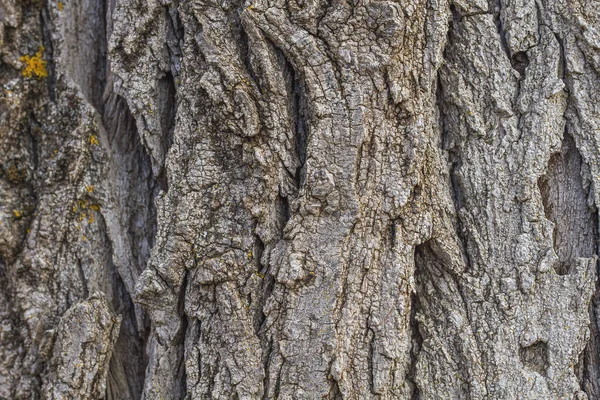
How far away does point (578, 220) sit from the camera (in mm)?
1611

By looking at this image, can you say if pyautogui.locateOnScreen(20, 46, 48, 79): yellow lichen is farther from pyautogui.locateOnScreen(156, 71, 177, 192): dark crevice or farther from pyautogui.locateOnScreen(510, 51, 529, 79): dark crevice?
pyautogui.locateOnScreen(510, 51, 529, 79): dark crevice

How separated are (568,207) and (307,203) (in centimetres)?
88

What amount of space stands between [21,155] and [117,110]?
35 centimetres

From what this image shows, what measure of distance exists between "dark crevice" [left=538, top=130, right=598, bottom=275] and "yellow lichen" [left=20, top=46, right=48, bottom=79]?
172 centimetres

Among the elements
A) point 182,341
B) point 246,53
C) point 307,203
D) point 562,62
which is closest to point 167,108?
point 246,53

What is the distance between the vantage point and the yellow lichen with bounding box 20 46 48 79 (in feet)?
5.49

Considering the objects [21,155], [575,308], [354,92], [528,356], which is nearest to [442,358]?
[528,356]

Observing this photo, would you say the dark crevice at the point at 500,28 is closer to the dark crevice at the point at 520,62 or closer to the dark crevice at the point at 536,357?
the dark crevice at the point at 520,62

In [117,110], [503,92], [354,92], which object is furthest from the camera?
[117,110]

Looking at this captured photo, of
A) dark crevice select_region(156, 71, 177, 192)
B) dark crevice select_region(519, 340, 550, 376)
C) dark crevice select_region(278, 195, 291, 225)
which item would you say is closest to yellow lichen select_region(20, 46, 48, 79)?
dark crevice select_region(156, 71, 177, 192)

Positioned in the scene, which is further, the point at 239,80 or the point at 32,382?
the point at 32,382

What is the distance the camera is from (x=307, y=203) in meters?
1.44

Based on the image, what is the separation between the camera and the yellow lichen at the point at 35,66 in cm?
167

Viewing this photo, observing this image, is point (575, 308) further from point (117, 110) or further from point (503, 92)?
point (117, 110)
